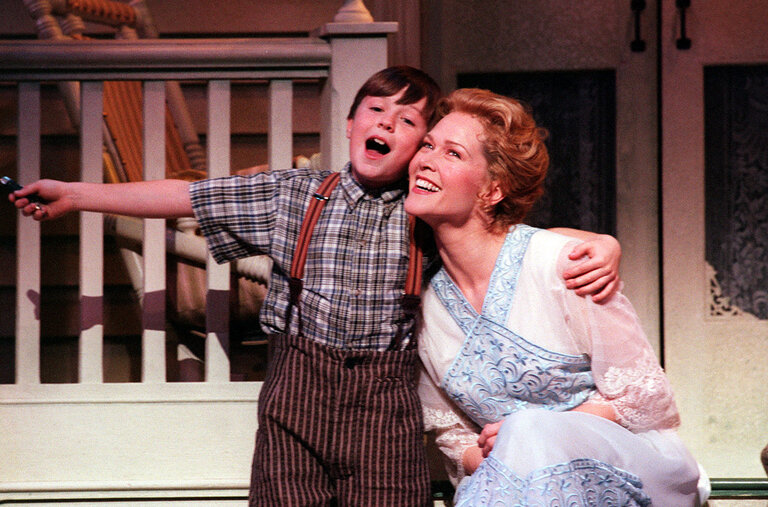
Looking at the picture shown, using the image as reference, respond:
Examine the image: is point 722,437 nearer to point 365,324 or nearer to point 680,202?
point 680,202

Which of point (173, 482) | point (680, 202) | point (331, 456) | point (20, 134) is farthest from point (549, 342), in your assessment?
point (680, 202)

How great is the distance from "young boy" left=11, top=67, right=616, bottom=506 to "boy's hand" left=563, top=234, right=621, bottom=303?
1.28ft

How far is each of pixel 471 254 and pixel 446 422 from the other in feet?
1.43

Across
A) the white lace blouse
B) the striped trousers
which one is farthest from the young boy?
the white lace blouse

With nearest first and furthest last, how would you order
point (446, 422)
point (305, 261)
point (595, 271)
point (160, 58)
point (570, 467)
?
point (570, 467), point (595, 271), point (305, 261), point (446, 422), point (160, 58)

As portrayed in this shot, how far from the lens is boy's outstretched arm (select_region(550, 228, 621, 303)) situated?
1.78m

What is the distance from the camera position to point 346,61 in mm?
2234

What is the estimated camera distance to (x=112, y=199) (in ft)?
6.38

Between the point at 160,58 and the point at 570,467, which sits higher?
the point at 160,58

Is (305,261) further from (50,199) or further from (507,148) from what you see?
(50,199)

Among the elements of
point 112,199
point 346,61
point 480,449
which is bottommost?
point 480,449

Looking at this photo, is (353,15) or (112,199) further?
(353,15)

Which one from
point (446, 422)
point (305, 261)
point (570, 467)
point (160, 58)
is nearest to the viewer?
point (570, 467)

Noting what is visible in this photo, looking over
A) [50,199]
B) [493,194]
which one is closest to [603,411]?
[493,194]
